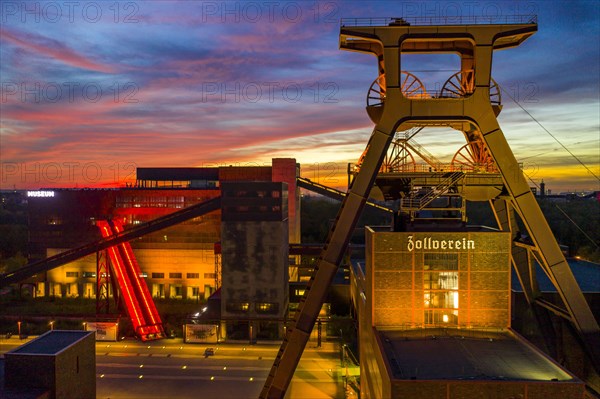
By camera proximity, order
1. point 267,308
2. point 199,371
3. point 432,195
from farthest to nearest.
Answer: point 267,308, point 199,371, point 432,195

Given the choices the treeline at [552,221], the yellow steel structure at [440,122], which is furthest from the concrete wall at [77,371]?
the treeline at [552,221]

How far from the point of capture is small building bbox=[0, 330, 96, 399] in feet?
70.0

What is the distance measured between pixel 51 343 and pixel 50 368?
104 inches

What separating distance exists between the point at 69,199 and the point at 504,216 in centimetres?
5209

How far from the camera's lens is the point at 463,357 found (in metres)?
18.1

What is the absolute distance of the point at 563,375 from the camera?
16.3m

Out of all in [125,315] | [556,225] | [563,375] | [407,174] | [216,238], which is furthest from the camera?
[556,225]

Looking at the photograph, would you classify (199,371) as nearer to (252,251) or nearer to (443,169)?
(252,251)

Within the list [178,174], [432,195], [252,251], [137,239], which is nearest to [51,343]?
[252,251]

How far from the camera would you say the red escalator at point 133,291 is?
136ft

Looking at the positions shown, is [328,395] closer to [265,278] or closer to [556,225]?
[265,278]

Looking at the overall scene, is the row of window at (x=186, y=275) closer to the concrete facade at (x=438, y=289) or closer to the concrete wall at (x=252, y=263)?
the concrete wall at (x=252, y=263)

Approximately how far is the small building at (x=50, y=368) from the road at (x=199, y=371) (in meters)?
6.23

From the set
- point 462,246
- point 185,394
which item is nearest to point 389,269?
point 462,246
